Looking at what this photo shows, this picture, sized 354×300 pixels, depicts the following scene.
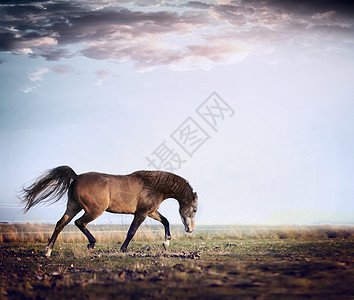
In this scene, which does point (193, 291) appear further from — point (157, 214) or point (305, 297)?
point (157, 214)

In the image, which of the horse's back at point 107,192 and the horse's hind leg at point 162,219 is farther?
the horse's hind leg at point 162,219

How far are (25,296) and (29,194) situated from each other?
22.2 ft

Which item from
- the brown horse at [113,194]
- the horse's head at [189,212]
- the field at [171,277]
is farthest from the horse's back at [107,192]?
the horse's head at [189,212]

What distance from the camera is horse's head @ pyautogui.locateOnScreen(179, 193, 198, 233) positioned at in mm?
12828

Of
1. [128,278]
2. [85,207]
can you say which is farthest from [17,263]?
[128,278]

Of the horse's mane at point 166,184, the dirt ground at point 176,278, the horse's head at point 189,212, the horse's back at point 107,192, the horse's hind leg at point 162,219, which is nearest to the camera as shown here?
the dirt ground at point 176,278

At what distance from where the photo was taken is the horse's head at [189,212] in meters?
12.8

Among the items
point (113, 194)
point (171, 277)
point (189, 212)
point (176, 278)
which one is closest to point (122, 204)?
point (113, 194)

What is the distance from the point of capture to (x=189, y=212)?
42.3 feet

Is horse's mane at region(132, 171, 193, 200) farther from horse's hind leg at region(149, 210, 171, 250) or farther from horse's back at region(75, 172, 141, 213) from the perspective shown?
horse's hind leg at region(149, 210, 171, 250)

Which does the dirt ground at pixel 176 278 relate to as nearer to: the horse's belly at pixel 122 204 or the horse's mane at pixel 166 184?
A: the horse's belly at pixel 122 204

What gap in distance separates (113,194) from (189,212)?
2791 mm

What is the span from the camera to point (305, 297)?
19.1 ft

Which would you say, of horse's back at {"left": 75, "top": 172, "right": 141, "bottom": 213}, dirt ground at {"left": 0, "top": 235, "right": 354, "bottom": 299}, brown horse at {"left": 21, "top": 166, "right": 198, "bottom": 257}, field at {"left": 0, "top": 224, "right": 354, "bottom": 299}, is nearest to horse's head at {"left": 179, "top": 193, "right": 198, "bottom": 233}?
brown horse at {"left": 21, "top": 166, "right": 198, "bottom": 257}
